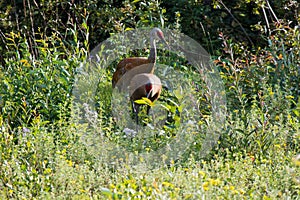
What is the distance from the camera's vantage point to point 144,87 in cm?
517

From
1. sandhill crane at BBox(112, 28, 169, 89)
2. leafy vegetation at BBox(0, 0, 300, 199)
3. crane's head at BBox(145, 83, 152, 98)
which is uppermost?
sandhill crane at BBox(112, 28, 169, 89)

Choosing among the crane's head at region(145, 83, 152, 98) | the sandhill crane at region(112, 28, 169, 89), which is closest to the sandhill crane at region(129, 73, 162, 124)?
the crane's head at region(145, 83, 152, 98)

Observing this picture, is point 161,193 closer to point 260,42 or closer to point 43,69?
point 43,69

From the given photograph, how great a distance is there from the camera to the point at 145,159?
448 cm

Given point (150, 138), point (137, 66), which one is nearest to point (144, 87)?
point (137, 66)

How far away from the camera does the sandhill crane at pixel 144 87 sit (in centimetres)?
516

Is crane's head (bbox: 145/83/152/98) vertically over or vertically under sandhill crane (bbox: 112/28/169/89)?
under

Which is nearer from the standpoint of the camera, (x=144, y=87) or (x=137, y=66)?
(x=144, y=87)

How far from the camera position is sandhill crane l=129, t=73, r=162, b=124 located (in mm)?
5164

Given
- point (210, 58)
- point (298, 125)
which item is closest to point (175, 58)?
point (210, 58)

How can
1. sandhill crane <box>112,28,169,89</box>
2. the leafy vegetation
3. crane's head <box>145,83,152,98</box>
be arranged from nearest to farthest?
the leafy vegetation → crane's head <box>145,83,152,98</box> → sandhill crane <box>112,28,169,89</box>

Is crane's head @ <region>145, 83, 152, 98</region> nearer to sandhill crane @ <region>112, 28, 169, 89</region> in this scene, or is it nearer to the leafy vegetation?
the leafy vegetation

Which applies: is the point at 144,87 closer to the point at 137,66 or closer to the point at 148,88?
the point at 148,88

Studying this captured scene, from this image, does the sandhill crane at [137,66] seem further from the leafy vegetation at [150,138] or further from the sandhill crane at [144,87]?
the leafy vegetation at [150,138]
